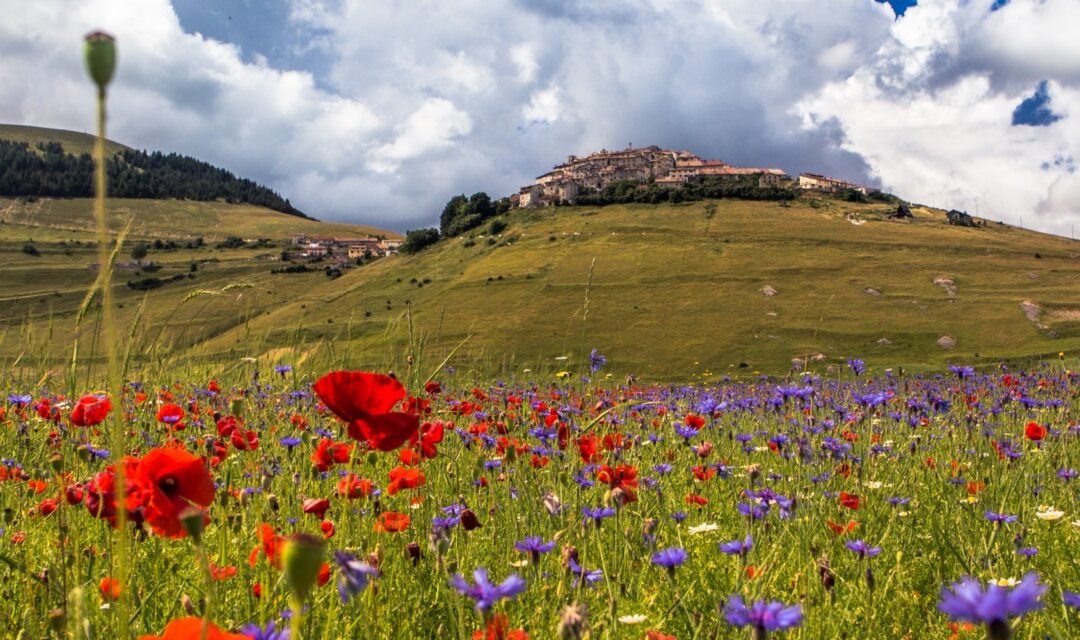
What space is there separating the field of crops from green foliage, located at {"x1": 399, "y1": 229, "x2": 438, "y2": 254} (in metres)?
101

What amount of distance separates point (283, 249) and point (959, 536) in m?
156

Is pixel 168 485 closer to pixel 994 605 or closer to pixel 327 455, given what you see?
pixel 327 455

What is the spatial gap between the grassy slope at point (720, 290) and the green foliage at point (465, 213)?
6.87m

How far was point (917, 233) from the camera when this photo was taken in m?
85.6

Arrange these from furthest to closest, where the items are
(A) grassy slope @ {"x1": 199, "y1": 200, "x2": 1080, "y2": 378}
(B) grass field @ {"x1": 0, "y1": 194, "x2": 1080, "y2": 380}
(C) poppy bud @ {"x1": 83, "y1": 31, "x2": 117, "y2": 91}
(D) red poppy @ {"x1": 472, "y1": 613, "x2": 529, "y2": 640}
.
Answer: (A) grassy slope @ {"x1": 199, "y1": 200, "x2": 1080, "y2": 378}, (B) grass field @ {"x1": 0, "y1": 194, "x2": 1080, "y2": 380}, (D) red poppy @ {"x1": 472, "y1": 613, "x2": 529, "y2": 640}, (C) poppy bud @ {"x1": 83, "y1": 31, "x2": 117, "y2": 91}

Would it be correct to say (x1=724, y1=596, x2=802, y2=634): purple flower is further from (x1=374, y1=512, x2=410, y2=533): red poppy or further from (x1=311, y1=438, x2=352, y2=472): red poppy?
(x1=311, y1=438, x2=352, y2=472): red poppy

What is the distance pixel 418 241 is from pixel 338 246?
65.6m

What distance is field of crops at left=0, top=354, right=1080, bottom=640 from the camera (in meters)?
1.61

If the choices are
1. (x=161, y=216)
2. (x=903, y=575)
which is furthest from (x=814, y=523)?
(x=161, y=216)

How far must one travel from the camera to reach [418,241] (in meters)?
105

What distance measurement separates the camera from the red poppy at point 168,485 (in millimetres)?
1580

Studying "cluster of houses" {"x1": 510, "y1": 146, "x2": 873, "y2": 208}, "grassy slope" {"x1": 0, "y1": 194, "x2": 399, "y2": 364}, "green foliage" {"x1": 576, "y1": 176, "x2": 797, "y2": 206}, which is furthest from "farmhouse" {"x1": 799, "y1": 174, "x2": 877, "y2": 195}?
"grassy slope" {"x1": 0, "y1": 194, "x2": 399, "y2": 364}

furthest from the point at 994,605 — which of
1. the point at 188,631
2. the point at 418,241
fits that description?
the point at 418,241

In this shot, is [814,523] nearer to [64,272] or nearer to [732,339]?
[732,339]
